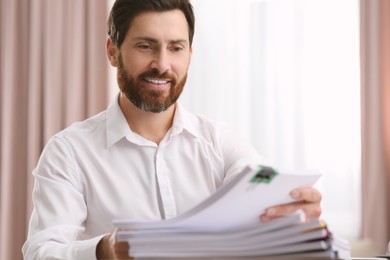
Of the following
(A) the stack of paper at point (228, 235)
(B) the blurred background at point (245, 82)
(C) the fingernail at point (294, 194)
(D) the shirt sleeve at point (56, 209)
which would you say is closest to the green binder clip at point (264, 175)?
(A) the stack of paper at point (228, 235)

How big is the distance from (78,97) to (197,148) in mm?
2332

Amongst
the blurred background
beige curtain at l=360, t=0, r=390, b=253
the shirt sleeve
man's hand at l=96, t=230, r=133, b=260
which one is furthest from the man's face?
beige curtain at l=360, t=0, r=390, b=253

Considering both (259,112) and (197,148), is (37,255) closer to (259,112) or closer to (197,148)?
(197,148)

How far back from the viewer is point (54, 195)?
4.84 feet

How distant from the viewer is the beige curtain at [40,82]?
3.96 metres

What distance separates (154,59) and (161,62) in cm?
2

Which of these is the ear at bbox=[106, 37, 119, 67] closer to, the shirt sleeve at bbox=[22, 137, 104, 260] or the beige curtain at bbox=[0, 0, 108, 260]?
the shirt sleeve at bbox=[22, 137, 104, 260]

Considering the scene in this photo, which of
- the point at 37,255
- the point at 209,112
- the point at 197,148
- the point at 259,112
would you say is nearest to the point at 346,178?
the point at 259,112

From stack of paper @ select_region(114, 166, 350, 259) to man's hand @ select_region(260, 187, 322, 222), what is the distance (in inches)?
3.0

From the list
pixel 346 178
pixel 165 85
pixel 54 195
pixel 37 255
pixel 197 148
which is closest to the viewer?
pixel 37 255

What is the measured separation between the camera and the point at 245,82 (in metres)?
3.97

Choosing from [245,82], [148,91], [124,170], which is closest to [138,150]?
[124,170]

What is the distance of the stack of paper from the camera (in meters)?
0.94

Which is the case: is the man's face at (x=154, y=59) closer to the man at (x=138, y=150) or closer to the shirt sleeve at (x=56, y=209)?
the man at (x=138, y=150)
